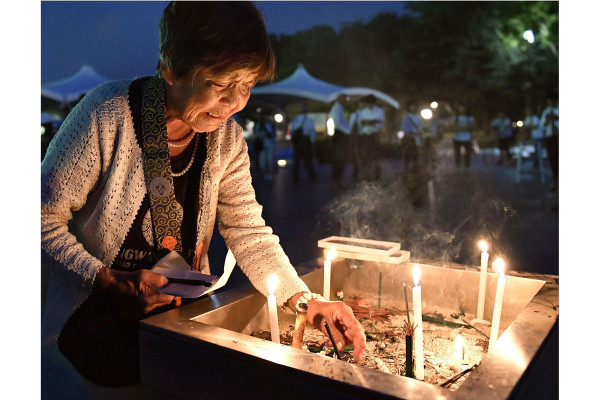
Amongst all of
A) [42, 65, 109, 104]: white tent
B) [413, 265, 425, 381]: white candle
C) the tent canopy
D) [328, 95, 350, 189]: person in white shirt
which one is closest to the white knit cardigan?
[413, 265, 425, 381]: white candle

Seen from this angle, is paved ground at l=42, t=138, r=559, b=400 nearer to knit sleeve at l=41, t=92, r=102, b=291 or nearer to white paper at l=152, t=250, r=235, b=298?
white paper at l=152, t=250, r=235, b=298

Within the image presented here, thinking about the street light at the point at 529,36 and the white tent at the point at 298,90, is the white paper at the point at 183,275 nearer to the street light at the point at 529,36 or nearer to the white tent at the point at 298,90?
the white tent at the point at 298,90

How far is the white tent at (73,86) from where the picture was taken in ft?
35.5

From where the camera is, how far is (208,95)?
57.9 inches

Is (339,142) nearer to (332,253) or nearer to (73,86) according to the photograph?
(73,86)

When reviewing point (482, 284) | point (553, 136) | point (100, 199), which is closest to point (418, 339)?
point (482, 284)

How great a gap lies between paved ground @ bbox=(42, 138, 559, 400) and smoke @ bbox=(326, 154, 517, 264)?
0.01 meters

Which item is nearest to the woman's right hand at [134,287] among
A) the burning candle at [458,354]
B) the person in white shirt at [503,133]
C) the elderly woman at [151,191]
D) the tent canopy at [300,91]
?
the elderly woman at [151,191]

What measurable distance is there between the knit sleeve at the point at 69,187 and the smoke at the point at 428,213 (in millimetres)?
2137

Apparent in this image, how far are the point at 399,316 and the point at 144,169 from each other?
118 cm

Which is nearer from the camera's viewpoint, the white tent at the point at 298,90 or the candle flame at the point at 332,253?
the candle flame at the point at 332,253

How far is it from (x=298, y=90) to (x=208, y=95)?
12.0 meters

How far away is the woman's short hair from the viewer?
1362 mm
